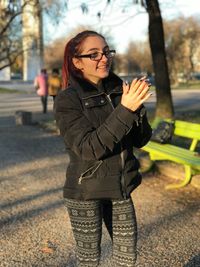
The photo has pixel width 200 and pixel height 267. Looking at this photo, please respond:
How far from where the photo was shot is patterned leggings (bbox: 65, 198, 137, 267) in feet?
8.79

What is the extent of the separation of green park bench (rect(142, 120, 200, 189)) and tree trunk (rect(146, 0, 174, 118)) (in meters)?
4.52

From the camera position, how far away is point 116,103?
261 cm

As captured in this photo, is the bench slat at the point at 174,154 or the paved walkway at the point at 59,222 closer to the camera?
the paved walkway at the point at 59,222

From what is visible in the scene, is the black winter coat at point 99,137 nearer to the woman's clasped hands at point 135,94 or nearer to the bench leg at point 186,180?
the woman's clasped hands at point 135,94

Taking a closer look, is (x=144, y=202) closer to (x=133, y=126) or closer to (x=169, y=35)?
(x=133, y=126)

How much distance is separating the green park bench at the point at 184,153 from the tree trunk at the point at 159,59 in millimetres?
4524

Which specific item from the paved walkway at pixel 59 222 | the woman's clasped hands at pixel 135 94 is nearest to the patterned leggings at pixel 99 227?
the woman's clasped hands at pixel 135 94

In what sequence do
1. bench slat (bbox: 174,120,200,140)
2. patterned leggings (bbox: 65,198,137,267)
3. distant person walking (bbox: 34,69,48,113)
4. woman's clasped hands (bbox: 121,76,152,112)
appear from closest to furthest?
1. woman's clasped hands (bbox: 121,76,152,112)
2. patterned leggings (bbox: 65,198,137,267)
3. bench slat (bbox: 174,120,200,140)
4. distant person walking (bbox: 34,69,48,113)

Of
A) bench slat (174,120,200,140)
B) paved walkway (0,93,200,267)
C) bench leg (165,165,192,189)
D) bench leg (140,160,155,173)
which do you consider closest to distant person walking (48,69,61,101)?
paved walkway (0,93,200,267)

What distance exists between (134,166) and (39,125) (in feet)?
39.0

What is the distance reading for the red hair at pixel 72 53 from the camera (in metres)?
2.62

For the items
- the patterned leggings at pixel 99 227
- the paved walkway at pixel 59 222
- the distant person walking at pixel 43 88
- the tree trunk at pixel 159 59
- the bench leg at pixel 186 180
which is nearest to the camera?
the patterned leggings at pixel 99 227

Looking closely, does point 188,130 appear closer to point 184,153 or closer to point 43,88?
point 184,153

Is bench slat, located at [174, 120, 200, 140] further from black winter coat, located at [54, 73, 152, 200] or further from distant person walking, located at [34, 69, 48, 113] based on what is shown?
distant person walking, located at [34, 69, 48, 113]
